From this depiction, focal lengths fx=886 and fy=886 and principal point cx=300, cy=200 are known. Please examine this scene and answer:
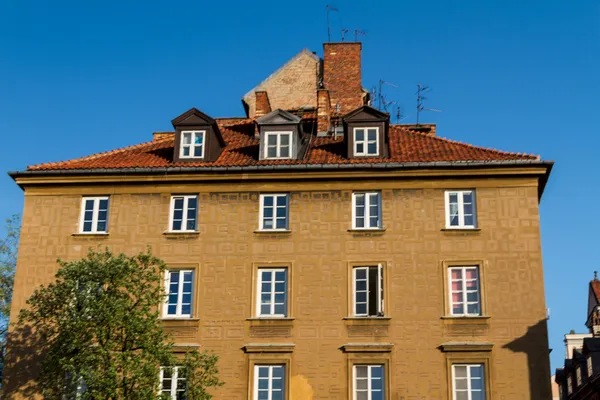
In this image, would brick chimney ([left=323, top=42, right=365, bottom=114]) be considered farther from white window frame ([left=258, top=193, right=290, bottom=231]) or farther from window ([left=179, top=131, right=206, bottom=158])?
white window frame ([left=258, top=193, right=290, bottom=231])

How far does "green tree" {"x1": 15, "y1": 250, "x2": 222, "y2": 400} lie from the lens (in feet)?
89.9

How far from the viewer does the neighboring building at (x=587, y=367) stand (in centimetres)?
4850

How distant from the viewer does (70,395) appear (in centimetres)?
2889

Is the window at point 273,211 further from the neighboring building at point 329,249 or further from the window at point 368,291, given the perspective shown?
the window at point 368,291

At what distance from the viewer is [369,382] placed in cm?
3047

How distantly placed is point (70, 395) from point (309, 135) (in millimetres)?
14534

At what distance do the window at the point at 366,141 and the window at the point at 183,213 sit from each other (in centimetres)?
656

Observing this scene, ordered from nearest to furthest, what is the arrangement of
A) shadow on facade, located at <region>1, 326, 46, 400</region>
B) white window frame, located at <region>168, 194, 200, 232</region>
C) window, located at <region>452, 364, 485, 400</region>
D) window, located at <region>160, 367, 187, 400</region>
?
window, located at <region>160, 367, 187, 400</region> → window, located at <region>452, 364, 485, 400</region> → shadow on facade, located at <region>1, 326, 46, 400</region> → white window frame, located at <region>168, 194, 200, 232</region>

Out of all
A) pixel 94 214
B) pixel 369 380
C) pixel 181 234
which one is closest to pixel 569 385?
pixel 369 380

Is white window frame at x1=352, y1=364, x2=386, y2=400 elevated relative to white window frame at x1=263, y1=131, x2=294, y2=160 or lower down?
lower down

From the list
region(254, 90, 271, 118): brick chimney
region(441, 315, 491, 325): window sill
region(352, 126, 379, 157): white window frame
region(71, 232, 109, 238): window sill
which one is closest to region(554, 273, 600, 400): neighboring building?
region(441, 315, 491, 325): window sill

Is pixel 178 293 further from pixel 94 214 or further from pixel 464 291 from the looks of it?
pixel 464 291

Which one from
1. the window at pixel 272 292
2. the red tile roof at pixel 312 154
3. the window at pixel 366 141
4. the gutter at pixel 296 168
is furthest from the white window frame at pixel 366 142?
the window at pixel 272 292

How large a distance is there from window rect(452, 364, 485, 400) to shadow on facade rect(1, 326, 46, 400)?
47.8 ft
